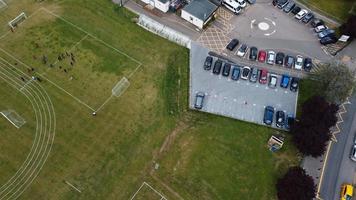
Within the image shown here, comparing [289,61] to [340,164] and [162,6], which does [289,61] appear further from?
[162,6]

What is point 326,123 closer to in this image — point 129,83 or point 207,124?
point 207,124

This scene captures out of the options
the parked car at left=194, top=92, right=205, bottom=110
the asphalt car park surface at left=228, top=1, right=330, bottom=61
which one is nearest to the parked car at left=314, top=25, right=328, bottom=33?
the asphalt car park surface at left=228, top=1, right=330, bottom=61

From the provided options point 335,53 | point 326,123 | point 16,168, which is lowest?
point 16,168

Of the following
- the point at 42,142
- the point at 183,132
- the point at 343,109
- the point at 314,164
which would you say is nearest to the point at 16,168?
the point at 42,142

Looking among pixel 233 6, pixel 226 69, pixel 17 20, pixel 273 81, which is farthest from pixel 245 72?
pixel 17 20

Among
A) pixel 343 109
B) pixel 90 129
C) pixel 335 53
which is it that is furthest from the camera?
pixel 335 53

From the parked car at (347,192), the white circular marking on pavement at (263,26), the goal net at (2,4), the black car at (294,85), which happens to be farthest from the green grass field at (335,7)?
the goal net at (2,4)
